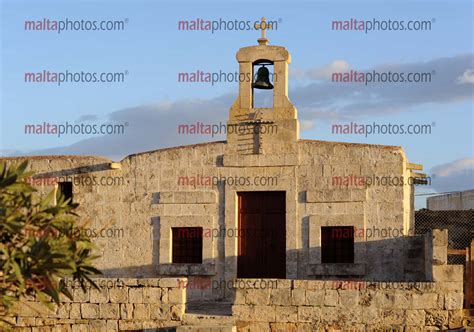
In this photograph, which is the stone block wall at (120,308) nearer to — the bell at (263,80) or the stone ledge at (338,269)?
the stone ledge at (338,269)

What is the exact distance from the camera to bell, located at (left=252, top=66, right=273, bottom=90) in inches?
809

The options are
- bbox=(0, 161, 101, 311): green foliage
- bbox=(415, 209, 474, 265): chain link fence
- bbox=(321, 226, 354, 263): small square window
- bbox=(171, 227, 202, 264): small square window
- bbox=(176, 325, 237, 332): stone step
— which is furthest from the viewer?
bbox=(415, 209, 474, 265): chain link fence

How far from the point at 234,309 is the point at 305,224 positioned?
13.2 ft

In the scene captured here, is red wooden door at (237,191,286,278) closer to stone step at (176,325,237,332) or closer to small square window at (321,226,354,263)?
small square window at (321,226,354,263)

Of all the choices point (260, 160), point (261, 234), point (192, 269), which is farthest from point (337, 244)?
point (192, 269)

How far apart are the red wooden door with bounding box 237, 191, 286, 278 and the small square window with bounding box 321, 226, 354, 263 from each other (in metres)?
0.99

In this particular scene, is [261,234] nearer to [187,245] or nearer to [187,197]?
[187,245]

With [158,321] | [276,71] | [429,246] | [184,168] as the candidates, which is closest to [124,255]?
[184,168]

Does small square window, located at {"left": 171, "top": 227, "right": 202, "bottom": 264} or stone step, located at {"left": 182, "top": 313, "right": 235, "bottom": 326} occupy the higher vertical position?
small square window, located at {"left": 171, "top": 227, "right": 202, "bottom": 264}

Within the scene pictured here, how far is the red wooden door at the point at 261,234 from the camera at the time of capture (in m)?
20.6

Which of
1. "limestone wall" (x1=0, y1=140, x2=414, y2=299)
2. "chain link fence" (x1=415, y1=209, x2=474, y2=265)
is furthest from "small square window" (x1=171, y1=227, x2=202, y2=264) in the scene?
"chain link fence" (x1=415, y1=209, x2=474, y2=265)

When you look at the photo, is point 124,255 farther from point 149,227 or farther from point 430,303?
point 430,303

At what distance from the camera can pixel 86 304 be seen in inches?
696

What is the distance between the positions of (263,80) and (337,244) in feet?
13.7
